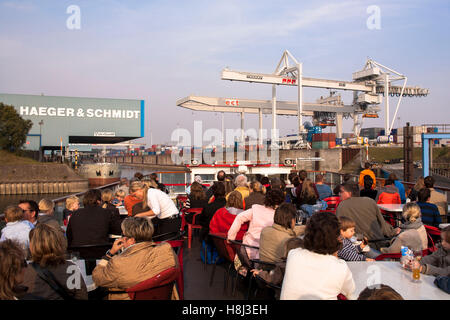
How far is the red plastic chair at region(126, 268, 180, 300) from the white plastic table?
1.48 m

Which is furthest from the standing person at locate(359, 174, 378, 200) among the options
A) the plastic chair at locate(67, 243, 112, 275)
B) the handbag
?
the handbag

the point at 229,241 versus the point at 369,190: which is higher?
the point at 369,190

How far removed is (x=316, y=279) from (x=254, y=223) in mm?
1932

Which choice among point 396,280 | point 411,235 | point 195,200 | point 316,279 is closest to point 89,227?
point 195,200

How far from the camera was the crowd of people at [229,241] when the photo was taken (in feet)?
8.33

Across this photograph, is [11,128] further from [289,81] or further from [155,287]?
[155,287]

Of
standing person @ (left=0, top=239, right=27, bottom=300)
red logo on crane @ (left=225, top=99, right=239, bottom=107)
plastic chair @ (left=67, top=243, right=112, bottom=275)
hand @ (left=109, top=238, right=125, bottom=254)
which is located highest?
red logo on crane @ (left=225, top=99, right=239, bottom=107)

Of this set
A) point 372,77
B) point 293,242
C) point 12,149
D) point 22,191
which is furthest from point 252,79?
point 293,242

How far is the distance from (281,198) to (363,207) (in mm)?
1268

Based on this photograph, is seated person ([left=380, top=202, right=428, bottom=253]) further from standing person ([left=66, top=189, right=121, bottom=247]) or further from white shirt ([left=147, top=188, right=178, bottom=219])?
standing person ([left=66, top=189, right=121, bottom=247])

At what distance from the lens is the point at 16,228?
406 centimetres

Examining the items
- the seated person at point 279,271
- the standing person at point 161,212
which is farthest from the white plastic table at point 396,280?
the standing person at point 161,212

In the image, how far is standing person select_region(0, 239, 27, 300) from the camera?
221 cm

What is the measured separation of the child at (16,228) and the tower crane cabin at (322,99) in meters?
33.6
